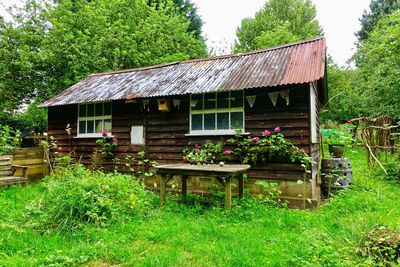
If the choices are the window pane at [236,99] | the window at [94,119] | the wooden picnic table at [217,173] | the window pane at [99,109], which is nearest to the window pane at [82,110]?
the window at [94,119]

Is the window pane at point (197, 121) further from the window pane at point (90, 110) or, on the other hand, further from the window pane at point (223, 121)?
the window pane at point (90, 110)

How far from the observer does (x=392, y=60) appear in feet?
42.9

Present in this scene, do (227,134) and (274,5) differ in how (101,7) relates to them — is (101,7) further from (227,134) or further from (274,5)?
(274,5)

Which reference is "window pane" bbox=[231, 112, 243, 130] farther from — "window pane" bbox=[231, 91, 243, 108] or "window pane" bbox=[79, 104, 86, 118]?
"window pane" bbox=[79, 104, 86, 118]

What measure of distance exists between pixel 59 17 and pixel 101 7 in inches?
107

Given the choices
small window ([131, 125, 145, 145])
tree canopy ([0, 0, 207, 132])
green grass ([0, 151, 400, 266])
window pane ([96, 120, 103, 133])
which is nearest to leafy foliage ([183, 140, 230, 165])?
green grass ([0, 151, 400, 266])

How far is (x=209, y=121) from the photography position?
6.93 meters

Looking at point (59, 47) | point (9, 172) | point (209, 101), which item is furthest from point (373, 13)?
point (9, 172)

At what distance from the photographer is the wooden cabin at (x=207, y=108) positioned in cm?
598

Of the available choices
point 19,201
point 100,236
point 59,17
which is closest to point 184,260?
point 100,236

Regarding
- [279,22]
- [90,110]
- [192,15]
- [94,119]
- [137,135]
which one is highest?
[192,15]

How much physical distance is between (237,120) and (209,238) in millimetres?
3258

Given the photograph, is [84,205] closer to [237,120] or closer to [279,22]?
[237,120]

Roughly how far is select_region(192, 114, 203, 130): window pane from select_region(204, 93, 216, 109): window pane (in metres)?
0.30
